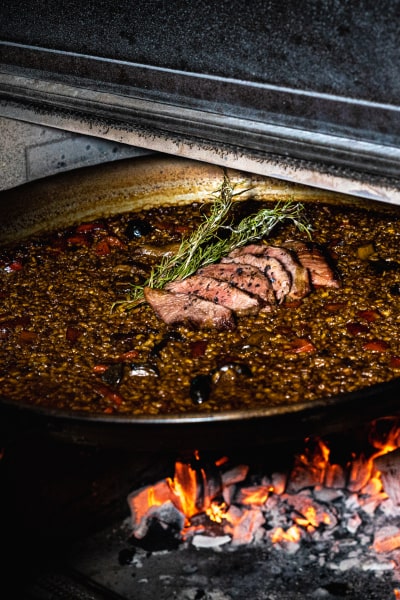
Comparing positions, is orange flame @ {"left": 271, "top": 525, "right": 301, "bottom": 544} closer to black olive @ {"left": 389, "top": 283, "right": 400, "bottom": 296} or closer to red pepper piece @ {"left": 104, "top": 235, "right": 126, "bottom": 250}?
black olive @ {"left": 389, "top": 283, "right": 400, "bottom": 296}

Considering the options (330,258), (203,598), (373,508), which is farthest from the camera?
(330,258)

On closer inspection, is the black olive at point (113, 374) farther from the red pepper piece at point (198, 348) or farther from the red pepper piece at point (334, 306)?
the red pepper piece at point (334, 306)

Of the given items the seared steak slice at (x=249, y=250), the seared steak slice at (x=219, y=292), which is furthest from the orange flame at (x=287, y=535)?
the seared steak slice at (x=249, y=250)

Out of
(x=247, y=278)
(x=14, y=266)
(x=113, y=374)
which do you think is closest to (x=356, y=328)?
(x=247, y=278)

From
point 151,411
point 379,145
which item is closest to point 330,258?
point 379,145

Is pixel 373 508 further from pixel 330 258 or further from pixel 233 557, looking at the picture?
pixel 330 258

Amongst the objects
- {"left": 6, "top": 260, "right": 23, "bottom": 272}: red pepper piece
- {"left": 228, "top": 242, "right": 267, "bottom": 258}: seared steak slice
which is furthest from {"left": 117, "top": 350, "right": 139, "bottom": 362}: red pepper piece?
{"left": 6, "top": 260, "right": 23, "bottom": 272}: red pepper piece

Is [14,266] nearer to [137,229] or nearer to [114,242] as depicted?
[114,242]

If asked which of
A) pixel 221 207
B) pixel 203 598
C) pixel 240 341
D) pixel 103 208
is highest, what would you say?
pixel 103 208
